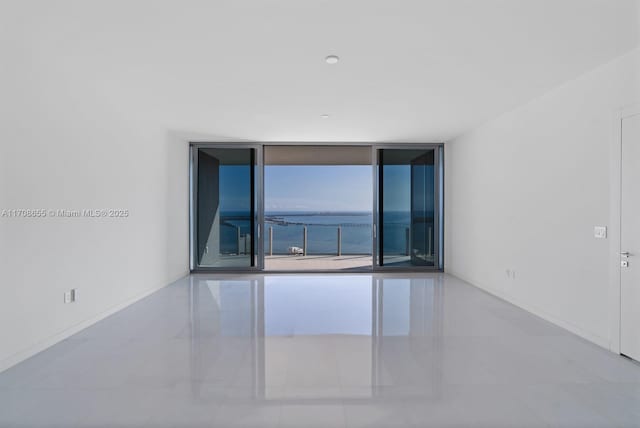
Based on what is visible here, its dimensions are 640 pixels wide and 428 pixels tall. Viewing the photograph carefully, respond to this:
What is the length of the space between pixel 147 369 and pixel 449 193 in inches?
217

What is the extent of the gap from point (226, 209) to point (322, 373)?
453cm

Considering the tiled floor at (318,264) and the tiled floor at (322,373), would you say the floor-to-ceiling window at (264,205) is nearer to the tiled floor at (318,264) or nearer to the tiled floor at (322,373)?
the tiled floor at (318,264)

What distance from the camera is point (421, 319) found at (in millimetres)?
3725

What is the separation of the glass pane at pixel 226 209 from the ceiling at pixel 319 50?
2092 mm

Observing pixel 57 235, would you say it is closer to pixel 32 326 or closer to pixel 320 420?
pixel 32 326

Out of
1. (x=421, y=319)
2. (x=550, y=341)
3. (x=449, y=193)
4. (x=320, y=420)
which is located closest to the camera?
(x=320, y=420)

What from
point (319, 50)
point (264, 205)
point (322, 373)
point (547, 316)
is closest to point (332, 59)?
point (319, 50)

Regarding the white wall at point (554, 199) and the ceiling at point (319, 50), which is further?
the white wall at point (554, 199)

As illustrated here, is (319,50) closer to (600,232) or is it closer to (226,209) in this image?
(600,232)

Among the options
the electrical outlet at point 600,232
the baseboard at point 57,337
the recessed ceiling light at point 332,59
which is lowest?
the baseboard at point 57,337

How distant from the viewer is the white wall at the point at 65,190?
104 inches

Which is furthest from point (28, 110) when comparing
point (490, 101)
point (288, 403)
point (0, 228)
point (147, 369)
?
point (490, 101)

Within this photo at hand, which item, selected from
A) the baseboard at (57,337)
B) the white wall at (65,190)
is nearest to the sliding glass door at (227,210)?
the white wall at (65,190)

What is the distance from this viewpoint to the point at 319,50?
9.03ft
